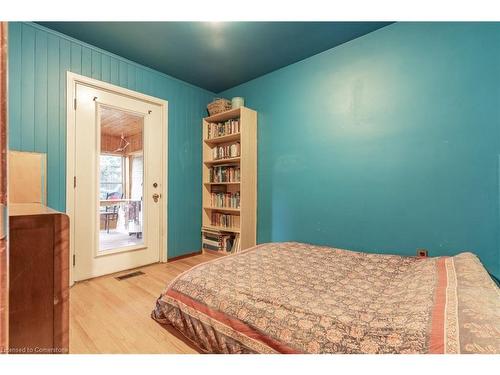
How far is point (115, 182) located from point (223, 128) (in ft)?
5.03

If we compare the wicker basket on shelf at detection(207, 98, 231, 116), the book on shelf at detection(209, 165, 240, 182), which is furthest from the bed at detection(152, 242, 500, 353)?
the wicker basket on shelf at detection(207, 98, 231, 116)

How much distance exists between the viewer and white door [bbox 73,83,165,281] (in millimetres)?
2355

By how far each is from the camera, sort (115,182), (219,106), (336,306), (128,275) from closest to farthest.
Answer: (336,306)
(128,275)
(115,182)
(219,106)

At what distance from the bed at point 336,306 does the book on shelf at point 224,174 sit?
1426mm

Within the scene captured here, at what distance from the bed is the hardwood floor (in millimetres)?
106

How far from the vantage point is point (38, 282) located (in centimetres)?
51

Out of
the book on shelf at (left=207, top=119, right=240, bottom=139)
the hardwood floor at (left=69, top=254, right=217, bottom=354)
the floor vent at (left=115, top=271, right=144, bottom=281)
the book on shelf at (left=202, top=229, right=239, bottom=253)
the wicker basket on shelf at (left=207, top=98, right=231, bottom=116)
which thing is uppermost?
the wicker basket on shelf at (left=207, top=98, right=231, bottom=116)

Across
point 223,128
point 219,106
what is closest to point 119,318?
point 223,128

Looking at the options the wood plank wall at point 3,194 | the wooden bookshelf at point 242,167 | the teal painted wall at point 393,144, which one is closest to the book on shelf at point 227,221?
the wooden bookshelf at point 242,167

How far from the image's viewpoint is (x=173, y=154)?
121 inches

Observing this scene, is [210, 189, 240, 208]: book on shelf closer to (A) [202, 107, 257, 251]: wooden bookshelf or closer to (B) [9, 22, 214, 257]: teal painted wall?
(A) [202, 107, 257, 251]: wooden bookshelf

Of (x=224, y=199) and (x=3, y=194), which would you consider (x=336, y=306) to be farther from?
(x=224, y=199)

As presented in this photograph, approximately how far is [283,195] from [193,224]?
140 cm
